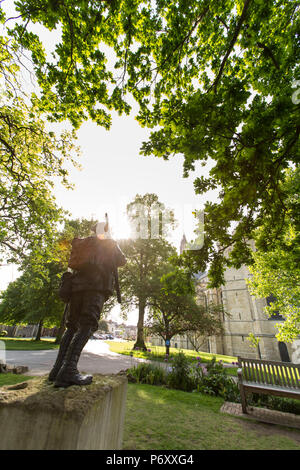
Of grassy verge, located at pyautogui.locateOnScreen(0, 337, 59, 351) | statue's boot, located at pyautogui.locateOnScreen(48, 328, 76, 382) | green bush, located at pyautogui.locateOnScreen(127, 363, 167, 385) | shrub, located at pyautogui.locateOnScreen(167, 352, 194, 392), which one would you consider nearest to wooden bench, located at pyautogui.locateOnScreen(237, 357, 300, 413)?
shrub, located at pyautogui.locateOnScreen(167, 352, 194, 392)

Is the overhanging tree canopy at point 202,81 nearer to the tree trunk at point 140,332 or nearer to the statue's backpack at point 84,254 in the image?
the statue's backpack at point 84,254

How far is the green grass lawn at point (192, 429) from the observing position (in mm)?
3240

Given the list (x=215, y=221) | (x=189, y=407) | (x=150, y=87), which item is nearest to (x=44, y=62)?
(x=150, y=87)

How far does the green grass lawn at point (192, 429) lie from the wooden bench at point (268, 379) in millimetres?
859

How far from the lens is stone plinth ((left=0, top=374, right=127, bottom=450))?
5.01 ft

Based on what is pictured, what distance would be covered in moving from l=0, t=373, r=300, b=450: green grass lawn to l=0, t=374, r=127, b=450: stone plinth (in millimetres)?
1785

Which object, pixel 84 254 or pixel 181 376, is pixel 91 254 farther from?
pixel 181 376

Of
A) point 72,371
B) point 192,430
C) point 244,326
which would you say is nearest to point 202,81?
point 72,371

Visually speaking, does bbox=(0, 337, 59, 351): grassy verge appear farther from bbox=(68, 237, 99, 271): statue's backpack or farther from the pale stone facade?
the pale stone facade

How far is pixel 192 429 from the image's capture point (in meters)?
3.80

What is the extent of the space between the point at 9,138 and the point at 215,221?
→ 9.44 metres

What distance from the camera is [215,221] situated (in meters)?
4.59

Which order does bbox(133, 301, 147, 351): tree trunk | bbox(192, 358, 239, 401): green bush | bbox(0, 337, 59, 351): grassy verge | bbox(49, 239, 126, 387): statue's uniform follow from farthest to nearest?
bbox(133, 301, 147, 351): tree trunk, bbox(0, 337, 59, 351): grassy verge, bbox(192, 358, 239, 401): green bush, bbox(49, 239, 126, 387): statue's uniform
